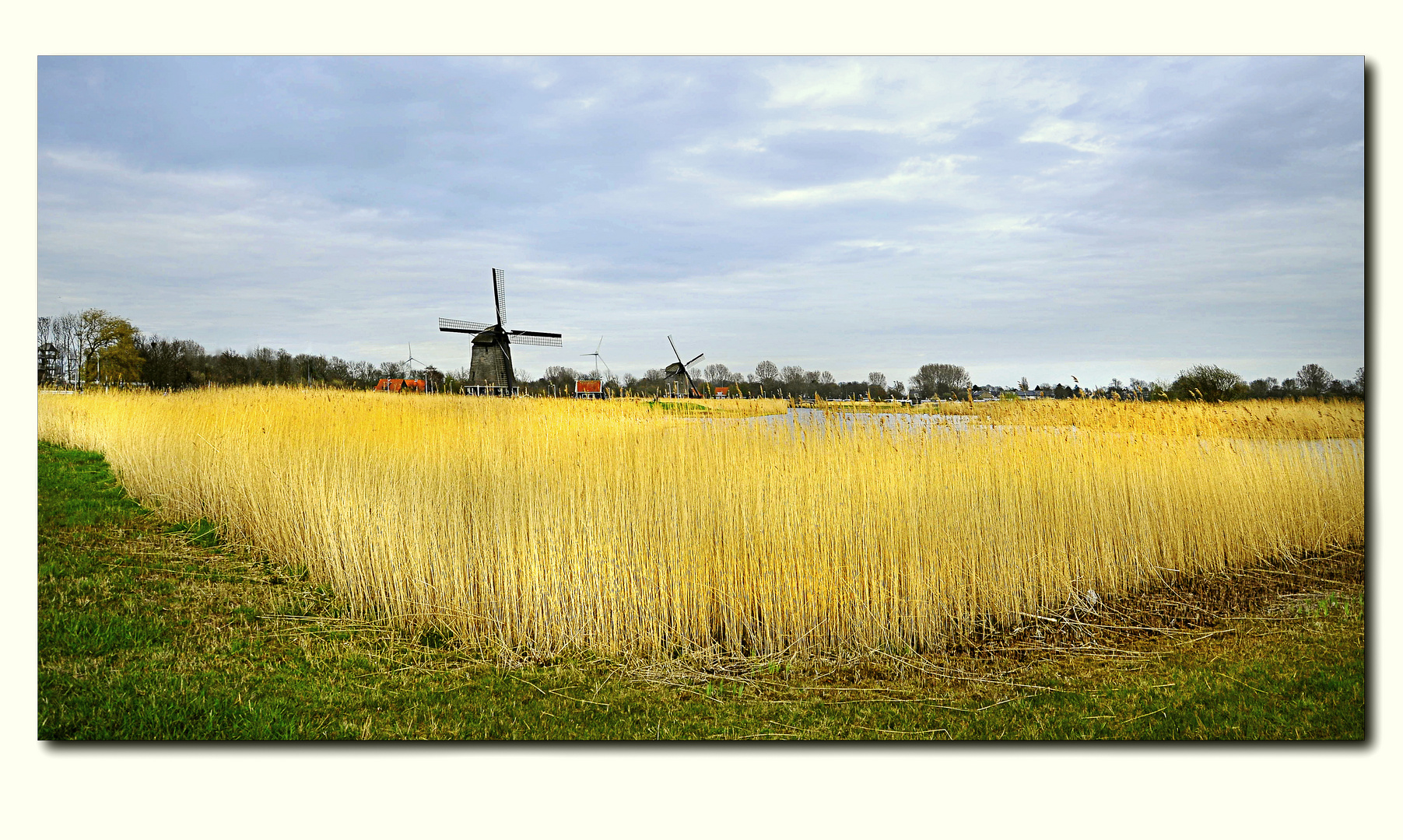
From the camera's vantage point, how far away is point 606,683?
10.6 feet

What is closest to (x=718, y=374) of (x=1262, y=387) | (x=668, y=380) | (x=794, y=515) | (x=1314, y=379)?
(x=668, y=380)

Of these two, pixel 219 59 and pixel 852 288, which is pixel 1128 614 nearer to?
pixel 852 288

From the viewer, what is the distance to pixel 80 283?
348 centimetres

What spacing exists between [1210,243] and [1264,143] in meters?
0.50

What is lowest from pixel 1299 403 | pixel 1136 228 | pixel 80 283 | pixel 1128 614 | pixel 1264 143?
pixel 1128 614

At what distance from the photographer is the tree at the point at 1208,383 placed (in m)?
3.79

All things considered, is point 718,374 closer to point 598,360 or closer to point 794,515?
point 598,360

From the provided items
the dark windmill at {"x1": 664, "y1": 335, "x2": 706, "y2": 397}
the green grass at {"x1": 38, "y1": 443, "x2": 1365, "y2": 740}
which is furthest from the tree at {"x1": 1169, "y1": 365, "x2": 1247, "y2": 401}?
the dark windmill at {"x1": 664, "y1": 335, "x2": 706, "y2": 397}

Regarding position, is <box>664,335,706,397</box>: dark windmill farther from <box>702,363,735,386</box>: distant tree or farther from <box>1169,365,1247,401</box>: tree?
<box>1169,365,1247,401</box>: tree

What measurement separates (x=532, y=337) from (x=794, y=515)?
17.0m

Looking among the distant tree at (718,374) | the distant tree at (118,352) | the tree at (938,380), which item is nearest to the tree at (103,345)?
the distant tree at (118,352)

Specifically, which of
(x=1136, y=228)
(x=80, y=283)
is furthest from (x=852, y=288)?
(x=80, y=283)

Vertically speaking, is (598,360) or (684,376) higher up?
(598,360)

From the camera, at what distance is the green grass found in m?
2.83
